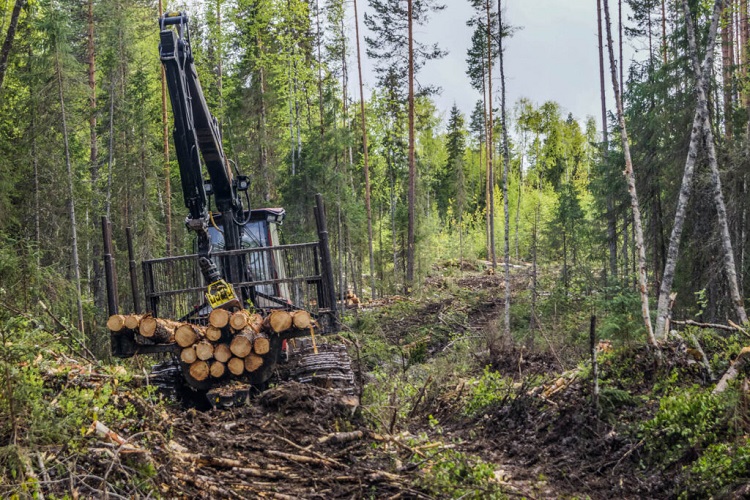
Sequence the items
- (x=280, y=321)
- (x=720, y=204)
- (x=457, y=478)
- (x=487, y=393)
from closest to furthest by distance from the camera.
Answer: (x=457, y=478)
(x=280, y=321)
(x=487, y=393)
(x=720, y=204)

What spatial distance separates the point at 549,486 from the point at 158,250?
16.3 meters

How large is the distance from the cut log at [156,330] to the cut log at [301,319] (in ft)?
5.18

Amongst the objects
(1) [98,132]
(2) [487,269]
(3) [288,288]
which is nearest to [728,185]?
(3) [288,288]

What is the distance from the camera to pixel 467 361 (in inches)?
516

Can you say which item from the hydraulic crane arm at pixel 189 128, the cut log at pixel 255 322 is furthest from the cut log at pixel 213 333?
the hydraulic crane arm at pixel 189 128

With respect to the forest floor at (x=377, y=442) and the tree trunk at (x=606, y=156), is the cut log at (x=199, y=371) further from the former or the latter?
the tree trunk at (x=606, y=156)

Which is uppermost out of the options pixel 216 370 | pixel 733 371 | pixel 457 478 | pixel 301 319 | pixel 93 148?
pixel 93 148

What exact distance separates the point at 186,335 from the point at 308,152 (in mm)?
17931

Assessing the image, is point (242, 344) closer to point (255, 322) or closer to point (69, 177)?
point (255, 322)

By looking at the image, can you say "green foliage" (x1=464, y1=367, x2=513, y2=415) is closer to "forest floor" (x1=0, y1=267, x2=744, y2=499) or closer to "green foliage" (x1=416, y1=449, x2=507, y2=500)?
"forest floor" (x1=0, y1=267, x2=744, y2=499)

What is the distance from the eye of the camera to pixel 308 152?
25328 millimetres

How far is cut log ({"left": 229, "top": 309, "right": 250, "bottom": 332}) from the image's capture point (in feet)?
25.9

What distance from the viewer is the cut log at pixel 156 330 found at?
805 cm

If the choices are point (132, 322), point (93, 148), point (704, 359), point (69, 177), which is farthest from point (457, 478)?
point (93, 148)
